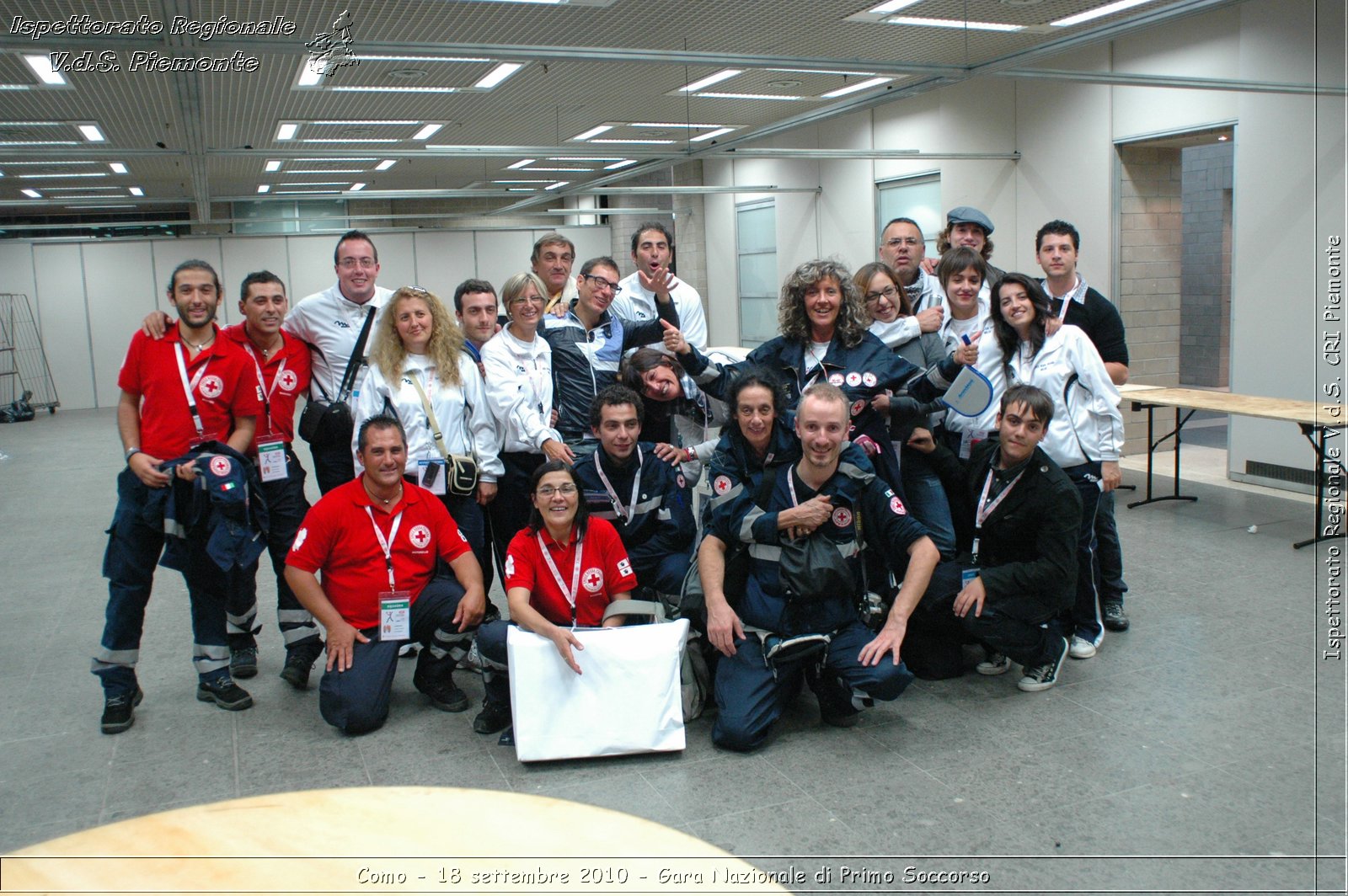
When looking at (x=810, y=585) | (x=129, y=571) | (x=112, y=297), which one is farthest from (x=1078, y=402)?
(x=112, y=297)

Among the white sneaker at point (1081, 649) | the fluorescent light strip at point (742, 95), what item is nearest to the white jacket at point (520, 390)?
the white sneaker at point (1081, 649)

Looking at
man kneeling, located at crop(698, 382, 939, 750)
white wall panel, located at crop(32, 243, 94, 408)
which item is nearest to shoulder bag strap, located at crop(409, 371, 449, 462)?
man kneeling, located at crop(698, 382, 939, 750)

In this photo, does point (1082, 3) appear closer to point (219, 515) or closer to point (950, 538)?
point (950, 538)

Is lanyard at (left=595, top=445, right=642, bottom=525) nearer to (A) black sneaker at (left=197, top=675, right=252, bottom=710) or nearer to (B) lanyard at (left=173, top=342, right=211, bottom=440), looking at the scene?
(B) lanyard at (left=173, top=342, right=211, bottom=440)

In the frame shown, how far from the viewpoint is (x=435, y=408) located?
3.78 m

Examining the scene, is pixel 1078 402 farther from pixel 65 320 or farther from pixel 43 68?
pixel 65 320

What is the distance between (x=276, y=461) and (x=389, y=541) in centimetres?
59

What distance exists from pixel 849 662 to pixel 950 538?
0.85 meters

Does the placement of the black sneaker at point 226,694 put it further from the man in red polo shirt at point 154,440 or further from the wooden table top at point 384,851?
the wooden table top at point 384,851

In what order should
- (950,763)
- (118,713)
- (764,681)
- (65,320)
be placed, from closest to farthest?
(950,763), (764,681), (118,713), (65,320)

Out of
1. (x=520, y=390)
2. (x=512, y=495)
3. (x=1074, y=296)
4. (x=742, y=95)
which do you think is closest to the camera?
(x=520, y=390)

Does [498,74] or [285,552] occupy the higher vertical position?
[498,74]

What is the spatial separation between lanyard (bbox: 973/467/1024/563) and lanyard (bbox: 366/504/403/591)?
80.4 inches

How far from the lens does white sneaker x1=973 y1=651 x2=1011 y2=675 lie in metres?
3.73
